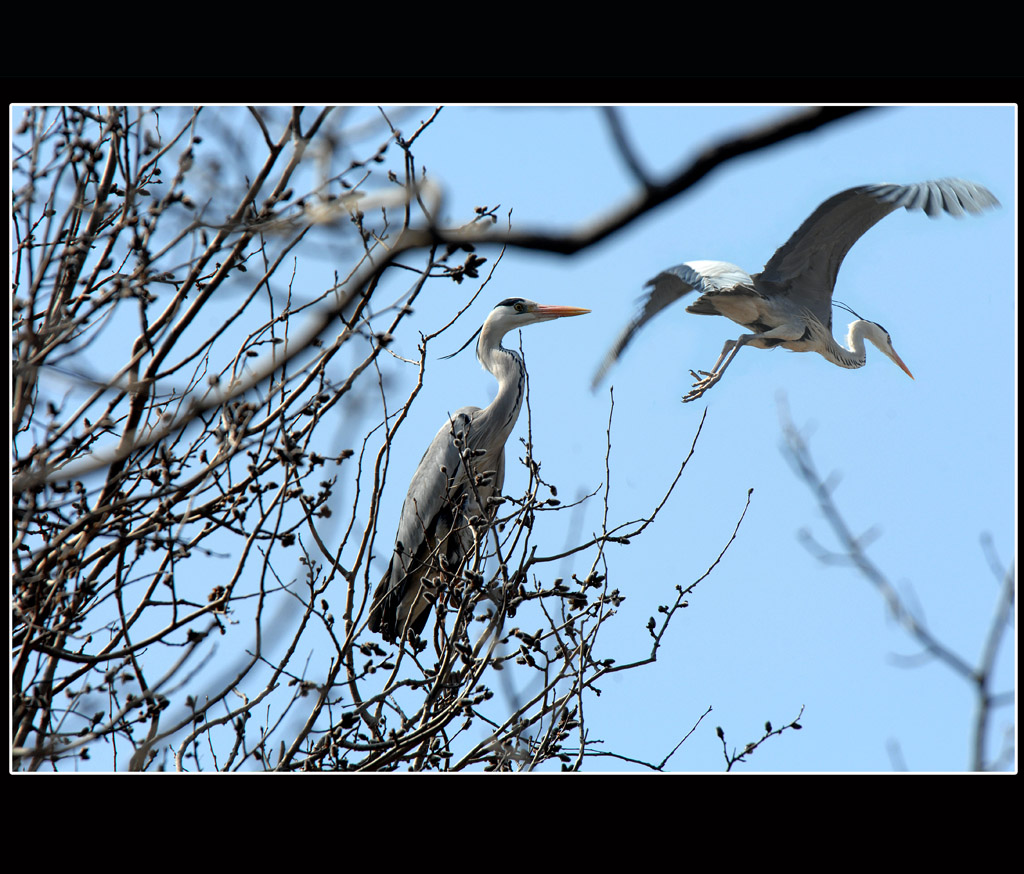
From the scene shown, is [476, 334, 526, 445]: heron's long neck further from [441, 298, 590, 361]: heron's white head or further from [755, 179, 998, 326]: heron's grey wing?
[755, 179, 998, 326]: heron's grey wing

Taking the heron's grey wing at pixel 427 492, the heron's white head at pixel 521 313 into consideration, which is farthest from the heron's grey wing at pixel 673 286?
the heron's grey wing at pixel 427 492

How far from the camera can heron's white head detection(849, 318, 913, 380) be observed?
222cm

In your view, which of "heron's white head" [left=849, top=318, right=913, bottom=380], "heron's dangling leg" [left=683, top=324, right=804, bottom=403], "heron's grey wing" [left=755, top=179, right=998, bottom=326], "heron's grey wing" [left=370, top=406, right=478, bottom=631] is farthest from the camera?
"heron's grey wing" [left=370, top=406, right=478, bottom=631]

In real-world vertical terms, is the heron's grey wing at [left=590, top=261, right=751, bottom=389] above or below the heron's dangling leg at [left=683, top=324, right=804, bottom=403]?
above

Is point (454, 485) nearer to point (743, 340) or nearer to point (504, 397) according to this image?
point (743, 340)

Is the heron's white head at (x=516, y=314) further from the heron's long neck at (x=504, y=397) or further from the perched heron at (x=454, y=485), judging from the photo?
the heron's long neck at (x=504, y=397)

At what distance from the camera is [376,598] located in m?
2.47

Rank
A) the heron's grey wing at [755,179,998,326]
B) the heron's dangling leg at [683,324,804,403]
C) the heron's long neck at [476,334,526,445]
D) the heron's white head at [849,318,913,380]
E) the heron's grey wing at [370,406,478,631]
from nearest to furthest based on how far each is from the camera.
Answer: the heron's grey wing at [755,179,998,326] → the heron's white head at [849,318,913,380] → the heron's dangling leg at [683,324,804,403] → the heron's grey wing at [370,406,478,631] → the heron's long neck at [476,334,526,445]

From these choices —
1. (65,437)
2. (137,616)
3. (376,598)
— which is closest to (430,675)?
(376,598)

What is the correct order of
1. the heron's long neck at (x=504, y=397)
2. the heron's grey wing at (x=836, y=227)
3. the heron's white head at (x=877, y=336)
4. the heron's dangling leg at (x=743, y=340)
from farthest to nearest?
the heron's long neck at (x=504, y=397)
the heron's dangling leg at (x=743, y=340)
the heron's white head at (x=877, y=336)
the heron's grey wing at (x=836, y=227)

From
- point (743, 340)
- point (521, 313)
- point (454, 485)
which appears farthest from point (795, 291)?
point (454, 485)

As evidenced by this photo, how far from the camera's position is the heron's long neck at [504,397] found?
10.9 feet

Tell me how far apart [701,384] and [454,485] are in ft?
1.86

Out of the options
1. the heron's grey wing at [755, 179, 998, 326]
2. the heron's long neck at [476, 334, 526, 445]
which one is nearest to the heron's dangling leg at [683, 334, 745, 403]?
the heron's grey wing at [755, 179, 998, 326]
